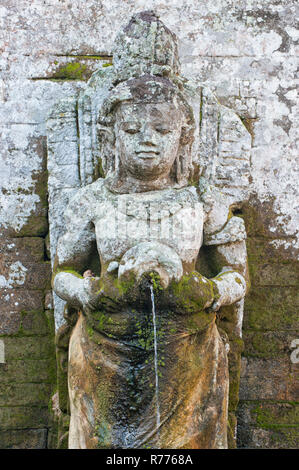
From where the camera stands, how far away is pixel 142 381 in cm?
298

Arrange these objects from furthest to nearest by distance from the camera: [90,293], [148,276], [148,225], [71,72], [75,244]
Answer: [71,72], [75,244], [148,225], [90,293], [148,276]

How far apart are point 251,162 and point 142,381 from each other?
2.03m

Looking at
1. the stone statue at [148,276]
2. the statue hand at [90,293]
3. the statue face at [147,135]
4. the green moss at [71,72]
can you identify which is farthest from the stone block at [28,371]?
the green moss at [71,72]

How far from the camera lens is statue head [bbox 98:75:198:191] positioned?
3.18m

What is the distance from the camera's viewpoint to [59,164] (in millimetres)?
3840

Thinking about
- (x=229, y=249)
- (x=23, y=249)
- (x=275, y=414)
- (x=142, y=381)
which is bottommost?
(x=275, y=414)

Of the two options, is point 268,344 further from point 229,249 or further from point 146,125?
point 146,125

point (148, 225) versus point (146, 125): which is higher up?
point (146, 125)

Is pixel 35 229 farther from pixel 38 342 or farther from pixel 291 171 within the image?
pixel 291 171

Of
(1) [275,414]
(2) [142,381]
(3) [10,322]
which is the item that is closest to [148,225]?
(2) [142,381]

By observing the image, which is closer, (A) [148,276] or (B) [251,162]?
(A) [148,276]

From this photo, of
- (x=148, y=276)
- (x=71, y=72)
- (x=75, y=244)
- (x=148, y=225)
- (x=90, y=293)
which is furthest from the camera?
(x=71, y=72)

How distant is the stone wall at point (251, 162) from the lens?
4156mm

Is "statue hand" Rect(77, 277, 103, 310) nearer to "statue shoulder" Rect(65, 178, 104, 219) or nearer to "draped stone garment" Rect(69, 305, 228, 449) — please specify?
"draped stone garment" Rect(69, 305, 228, 449)
